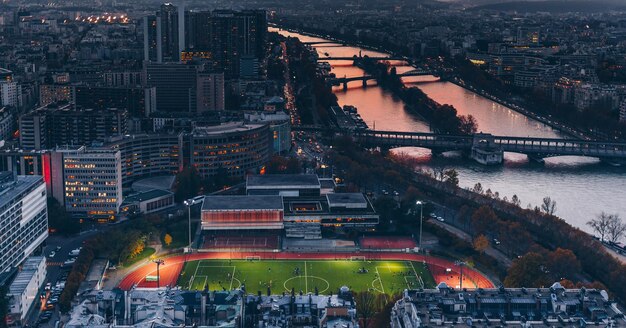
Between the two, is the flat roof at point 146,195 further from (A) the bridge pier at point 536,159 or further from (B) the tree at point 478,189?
(A) the bridge pier at point 536,159

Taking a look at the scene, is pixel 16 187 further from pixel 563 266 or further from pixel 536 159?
pixel 536 159

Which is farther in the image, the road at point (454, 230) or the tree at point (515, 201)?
the tree at point (515, 201)

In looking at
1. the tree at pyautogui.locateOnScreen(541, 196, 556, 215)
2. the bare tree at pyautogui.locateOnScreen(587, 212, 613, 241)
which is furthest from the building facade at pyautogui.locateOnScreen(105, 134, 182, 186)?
the bare tree at pyautogui.locateOnScreen(587, 212, 613, 241)

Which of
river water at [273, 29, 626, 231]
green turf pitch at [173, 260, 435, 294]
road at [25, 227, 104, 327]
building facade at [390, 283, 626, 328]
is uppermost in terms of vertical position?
building facade at [390, 283, 626, 328]

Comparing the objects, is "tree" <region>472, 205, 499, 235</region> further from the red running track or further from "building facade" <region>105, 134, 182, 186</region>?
"building facade" <region>105, 134, 182, 186</region>

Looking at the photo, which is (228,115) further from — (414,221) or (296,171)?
(414,221)

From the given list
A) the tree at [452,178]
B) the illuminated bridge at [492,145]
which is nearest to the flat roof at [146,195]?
the tree at [452,178]
